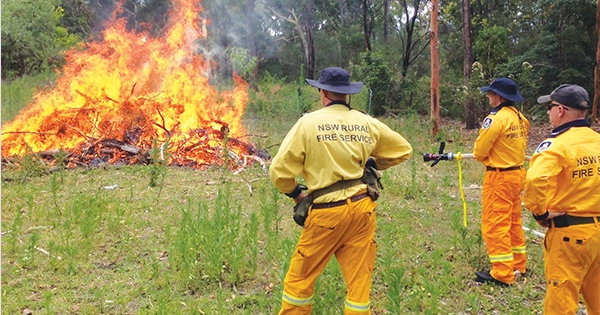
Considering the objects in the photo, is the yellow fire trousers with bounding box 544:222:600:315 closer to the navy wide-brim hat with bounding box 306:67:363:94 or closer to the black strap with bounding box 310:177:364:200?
the black strap with bounding box 310:177:364:200

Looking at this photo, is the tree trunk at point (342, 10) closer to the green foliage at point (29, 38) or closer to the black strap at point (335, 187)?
the green foliage at point (29, 38)

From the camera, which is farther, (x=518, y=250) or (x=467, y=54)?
(x=467, y=54)

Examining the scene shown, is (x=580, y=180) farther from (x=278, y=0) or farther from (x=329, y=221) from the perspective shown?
(x=278, y=0)

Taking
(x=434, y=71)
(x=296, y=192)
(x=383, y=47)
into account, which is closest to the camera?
(x=296, y=192)

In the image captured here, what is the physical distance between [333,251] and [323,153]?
799mm

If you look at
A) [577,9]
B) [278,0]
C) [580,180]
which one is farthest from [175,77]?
[278,0]

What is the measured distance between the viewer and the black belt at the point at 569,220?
3.34 metres

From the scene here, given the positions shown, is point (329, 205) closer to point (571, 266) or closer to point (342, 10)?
point (571, 266)

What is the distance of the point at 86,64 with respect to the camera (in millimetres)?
11352

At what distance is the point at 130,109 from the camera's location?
11.2 metres

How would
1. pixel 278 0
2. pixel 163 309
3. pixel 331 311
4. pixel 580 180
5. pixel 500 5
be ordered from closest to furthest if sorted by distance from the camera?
pixel 580 180, pixel 163 309, pixel 331 311, pixel 500 5, pixel 278 0

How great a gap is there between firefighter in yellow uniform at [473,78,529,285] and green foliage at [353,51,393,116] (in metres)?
13.6

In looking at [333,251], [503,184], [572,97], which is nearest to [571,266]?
[572,97]

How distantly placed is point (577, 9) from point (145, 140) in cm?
1492
